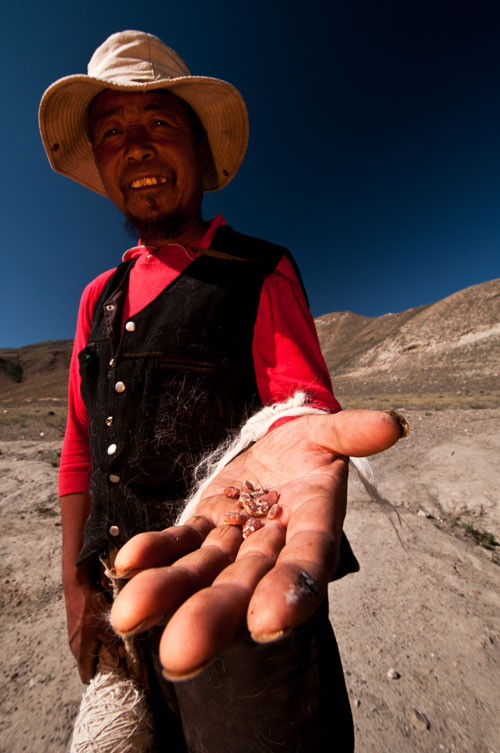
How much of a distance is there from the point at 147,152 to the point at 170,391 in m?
1.00

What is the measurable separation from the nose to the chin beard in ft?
0.77

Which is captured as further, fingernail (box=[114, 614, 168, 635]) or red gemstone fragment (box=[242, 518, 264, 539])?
red gemstone fragment (box=[242, 518, 264, 539])

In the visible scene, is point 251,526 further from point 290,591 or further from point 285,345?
point 285,345

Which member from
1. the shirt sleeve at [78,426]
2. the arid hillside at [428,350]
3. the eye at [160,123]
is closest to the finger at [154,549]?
the shirt sleeve at [78,426]

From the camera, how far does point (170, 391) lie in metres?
1.29

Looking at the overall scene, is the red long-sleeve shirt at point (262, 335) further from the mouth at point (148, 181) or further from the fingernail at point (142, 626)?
the fingernail at point (142, 626)

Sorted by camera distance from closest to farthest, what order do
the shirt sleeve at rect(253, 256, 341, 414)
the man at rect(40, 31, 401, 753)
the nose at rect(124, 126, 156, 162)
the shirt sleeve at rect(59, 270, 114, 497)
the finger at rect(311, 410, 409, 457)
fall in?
the man at rect(40, 31, 401, 753)
the finger at rect(311, 410, 409, 457)
the shirt sleeve at rect(253, 256, 341, 414)
the nose at rect(124, 126, 156, 162)
the shirt sleeve at rect(59, 270, 114, 497)

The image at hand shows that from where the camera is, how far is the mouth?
1479 mm

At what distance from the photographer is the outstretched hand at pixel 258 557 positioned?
510 mm

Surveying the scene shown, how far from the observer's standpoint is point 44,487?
189 inches

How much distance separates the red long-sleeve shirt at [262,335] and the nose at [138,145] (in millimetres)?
360

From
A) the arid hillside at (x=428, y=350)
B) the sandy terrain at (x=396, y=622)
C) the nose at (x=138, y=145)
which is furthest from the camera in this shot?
the arid hillside at (x=428, y=350)


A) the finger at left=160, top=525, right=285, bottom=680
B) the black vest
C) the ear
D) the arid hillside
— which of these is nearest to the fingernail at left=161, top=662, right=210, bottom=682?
the finger at left=160, top=525, right=285, bottom=680

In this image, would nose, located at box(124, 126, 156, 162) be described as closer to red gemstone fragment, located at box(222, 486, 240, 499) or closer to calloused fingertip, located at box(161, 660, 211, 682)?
red gemstone fragment, located at box(222, 486, 240, 499)
